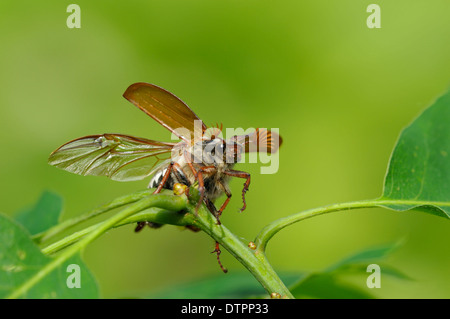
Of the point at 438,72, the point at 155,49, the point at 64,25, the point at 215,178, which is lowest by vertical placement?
the point at 215,178

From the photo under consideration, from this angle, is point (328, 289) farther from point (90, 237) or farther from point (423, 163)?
point (90, 237)

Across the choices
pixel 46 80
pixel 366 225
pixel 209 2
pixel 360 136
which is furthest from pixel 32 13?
pixel 366 225

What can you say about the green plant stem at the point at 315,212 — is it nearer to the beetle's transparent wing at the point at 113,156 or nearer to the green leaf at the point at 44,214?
the beetle's transparent wing at the point at 113,156

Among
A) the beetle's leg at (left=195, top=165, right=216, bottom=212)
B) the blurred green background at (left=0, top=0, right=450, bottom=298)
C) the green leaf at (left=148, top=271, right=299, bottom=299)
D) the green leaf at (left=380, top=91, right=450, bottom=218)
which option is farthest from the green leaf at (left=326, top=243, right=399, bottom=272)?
the blurred green background at (left=0, top=0, right=450, bottom=298)

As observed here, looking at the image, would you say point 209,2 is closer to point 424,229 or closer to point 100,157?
point 424,229

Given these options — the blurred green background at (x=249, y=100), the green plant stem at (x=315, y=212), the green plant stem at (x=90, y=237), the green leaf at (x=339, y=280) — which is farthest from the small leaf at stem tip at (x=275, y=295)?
the blurred green background at (x=249, y=100)

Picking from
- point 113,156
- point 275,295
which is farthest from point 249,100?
point 275,295
